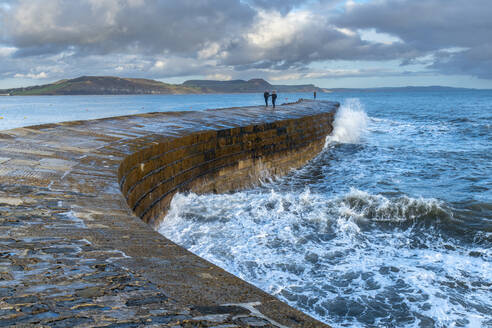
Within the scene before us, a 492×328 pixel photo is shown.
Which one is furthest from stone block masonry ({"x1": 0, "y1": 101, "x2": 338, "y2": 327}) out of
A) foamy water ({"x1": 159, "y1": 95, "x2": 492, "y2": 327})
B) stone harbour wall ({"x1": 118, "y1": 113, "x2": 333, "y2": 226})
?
foamy water ({"x1": 159, "y1": 95, "x2": 492, "y2": 327})

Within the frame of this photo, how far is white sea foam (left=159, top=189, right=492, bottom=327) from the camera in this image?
4742mm

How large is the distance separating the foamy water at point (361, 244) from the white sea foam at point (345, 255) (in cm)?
1

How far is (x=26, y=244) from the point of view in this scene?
2.84m

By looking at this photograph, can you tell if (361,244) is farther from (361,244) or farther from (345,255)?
(345,255)

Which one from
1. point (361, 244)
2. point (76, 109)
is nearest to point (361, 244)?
point (361, 244)

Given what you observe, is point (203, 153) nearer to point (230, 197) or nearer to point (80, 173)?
point (230, 197)

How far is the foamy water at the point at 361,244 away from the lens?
15.7 feet

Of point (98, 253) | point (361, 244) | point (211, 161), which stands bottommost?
point (361, 244)

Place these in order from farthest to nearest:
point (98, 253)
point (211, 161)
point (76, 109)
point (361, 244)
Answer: point (76, 109), point (211, 161), point (361, 244), point (98, 253)

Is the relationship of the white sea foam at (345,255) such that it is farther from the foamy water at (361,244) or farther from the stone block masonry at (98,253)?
the stone block masonry at (98,253)

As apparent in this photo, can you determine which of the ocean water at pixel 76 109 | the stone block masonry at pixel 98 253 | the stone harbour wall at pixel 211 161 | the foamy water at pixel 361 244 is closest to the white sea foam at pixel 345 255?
the foamy water at pixel 361 244

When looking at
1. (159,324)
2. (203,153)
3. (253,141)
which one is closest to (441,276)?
(159,324)

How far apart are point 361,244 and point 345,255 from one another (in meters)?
0.67

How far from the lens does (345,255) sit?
6293 millimetres
